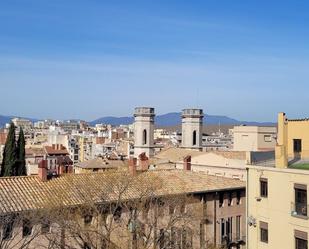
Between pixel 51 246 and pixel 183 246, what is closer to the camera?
pixel 51 246

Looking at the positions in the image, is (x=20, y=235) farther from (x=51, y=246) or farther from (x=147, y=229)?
(x=147, y=229)

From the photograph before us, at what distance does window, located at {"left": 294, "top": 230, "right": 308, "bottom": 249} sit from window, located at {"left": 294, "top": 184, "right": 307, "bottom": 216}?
3.62 feet

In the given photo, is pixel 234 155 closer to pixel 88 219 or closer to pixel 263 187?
pixel 263 187

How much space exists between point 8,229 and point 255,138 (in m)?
45.8

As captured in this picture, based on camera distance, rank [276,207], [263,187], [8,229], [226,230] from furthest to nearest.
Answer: [226,230] → [263,187] → [276,207] → [8,229]

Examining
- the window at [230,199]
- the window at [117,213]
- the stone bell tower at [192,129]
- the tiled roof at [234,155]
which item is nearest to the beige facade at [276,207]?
→ the window at [230,199]

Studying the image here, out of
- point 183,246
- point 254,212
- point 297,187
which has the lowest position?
point 183,246

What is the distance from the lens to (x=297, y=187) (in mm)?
27406

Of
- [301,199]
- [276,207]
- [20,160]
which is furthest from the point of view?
[20,160]

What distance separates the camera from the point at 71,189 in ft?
96.7

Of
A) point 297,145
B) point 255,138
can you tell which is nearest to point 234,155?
point 255,138

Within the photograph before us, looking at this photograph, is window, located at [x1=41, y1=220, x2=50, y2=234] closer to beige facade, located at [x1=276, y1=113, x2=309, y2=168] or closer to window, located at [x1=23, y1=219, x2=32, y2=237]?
window, located at [x1=23, y1=219, x2=32, y2=237]

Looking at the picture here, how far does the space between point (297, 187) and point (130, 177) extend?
9949 mm

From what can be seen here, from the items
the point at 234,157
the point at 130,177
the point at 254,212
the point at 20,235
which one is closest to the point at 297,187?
the point at 254,212
